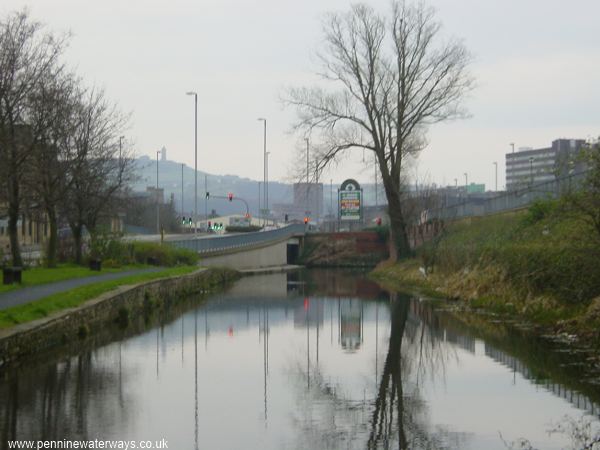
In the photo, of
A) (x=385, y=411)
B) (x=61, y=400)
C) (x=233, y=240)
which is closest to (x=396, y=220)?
(x=233, y=240)

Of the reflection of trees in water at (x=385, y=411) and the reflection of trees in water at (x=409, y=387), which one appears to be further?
the reflection of trees in water at (x=409, y=387)

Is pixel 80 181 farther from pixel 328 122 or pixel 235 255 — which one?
pixel 235 255

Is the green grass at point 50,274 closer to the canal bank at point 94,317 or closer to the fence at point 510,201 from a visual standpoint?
the canal bank at point 94,317

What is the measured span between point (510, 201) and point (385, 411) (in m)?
43.0

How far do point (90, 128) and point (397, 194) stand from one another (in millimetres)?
19600

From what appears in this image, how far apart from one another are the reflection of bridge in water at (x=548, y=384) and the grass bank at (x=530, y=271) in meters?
2.22

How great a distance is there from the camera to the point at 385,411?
52.1 ft

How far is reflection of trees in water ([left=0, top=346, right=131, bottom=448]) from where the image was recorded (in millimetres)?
14031

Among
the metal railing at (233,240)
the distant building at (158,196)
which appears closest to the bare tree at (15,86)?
the metal railing at (233,240)

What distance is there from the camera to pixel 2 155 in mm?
30062

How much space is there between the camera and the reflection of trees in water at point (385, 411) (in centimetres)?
1355

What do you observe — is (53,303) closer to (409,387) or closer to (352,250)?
(409,387)

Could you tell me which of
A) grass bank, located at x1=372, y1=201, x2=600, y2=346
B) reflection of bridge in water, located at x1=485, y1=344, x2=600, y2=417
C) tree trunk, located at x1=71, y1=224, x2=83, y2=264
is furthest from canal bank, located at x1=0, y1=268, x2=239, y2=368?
grass bank, located at x1=372, y1=201, x2=600, y2=346

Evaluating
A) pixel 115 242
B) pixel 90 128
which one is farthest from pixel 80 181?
pixel 115 242
